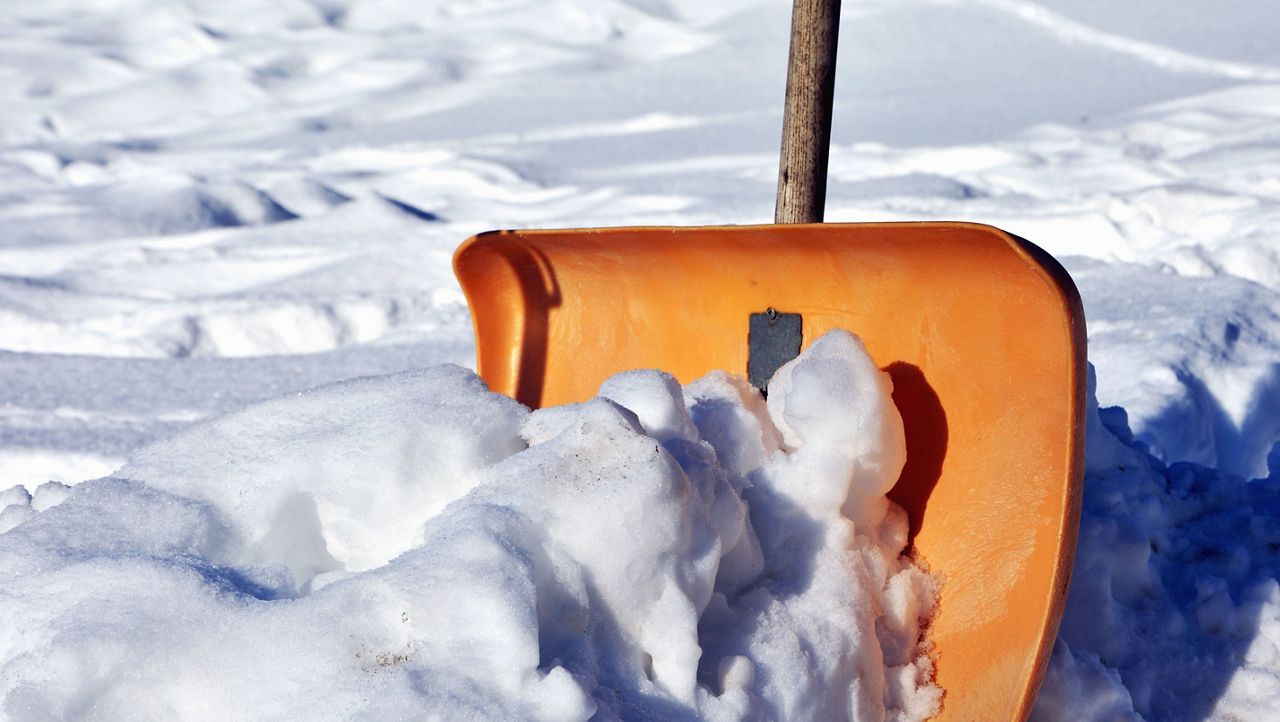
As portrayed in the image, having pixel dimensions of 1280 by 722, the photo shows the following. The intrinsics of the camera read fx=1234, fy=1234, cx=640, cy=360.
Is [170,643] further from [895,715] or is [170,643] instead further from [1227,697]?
[1227,697]

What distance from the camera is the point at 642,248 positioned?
217cm

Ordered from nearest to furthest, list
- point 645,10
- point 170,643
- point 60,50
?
1. point 170,643
2. point 60,50
3. point 645,10

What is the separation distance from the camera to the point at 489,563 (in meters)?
1.25

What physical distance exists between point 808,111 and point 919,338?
735mm

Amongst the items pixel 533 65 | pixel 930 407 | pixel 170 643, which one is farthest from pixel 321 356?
pixel 533 65

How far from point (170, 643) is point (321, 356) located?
2.74 meters

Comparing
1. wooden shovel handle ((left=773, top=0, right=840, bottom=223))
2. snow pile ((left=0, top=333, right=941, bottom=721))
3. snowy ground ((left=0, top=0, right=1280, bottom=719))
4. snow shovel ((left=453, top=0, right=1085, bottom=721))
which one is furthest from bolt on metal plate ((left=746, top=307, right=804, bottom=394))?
snowy ground ((left=0, top=0, right=1280, bottom=719))

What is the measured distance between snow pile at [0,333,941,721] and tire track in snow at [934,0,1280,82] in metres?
7.80

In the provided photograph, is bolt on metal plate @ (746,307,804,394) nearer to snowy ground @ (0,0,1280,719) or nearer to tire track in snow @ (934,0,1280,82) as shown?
snowy ground @ (0,0,1280,719)

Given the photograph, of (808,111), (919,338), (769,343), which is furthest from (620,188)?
(919,338)

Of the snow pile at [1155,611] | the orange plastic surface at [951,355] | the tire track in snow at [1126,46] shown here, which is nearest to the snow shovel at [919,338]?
the orange plastic surface at [951,355]

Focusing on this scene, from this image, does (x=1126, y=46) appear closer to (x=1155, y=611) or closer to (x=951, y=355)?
(x=1155, y=611)

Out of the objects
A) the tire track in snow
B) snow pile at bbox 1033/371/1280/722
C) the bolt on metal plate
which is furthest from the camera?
the tire track in snow

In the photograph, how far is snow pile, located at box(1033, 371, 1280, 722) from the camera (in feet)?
5.64
